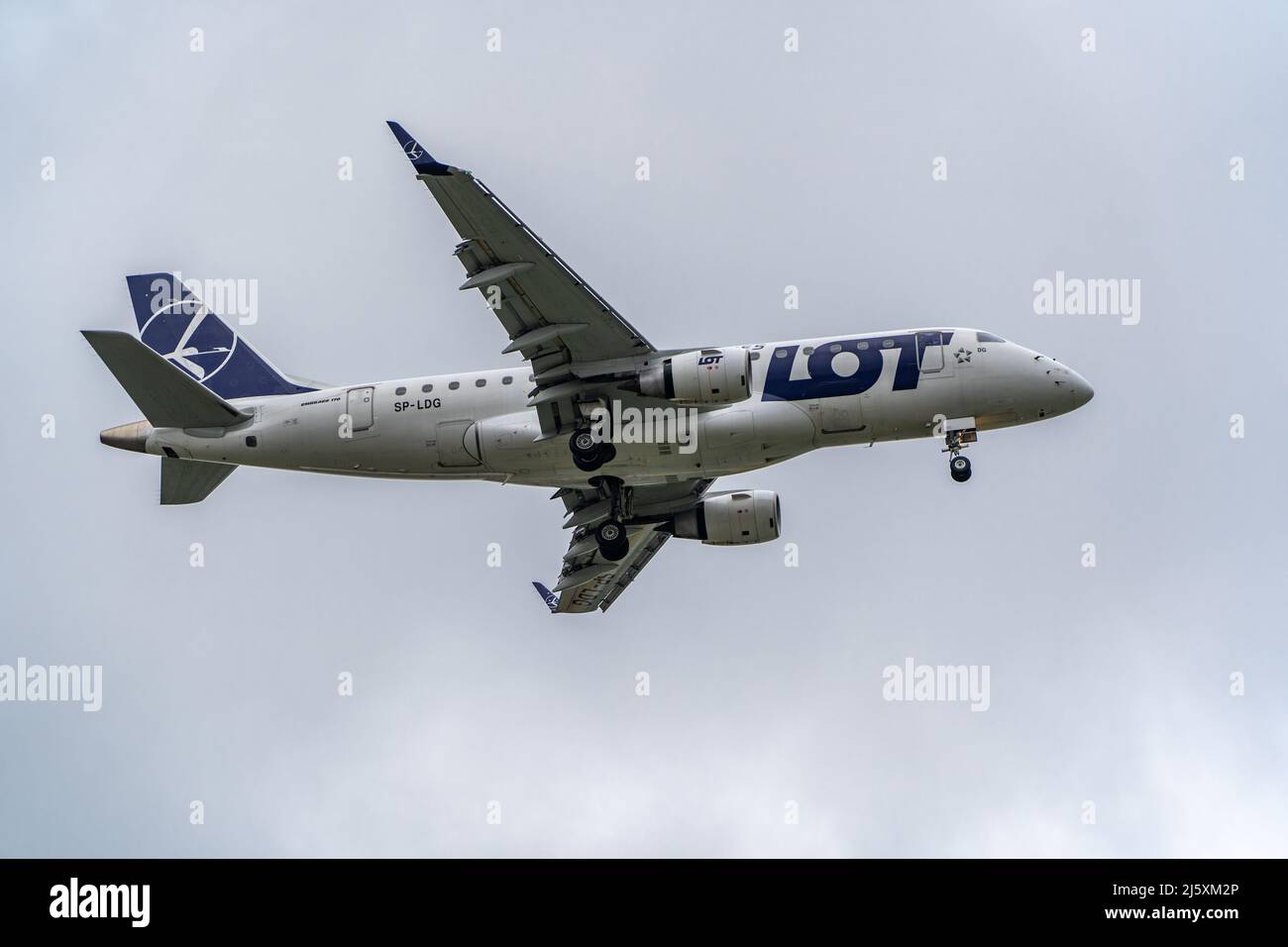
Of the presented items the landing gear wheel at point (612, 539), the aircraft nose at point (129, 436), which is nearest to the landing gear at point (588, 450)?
the landing gear wheel at point (612, 539)

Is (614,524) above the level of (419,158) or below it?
below

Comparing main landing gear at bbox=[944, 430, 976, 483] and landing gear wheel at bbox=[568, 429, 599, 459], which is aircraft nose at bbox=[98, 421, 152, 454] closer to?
landing gear wheel at bbox=[568, 429, 599, 459]

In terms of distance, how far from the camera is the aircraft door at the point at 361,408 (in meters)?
44.8

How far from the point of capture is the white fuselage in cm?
4238

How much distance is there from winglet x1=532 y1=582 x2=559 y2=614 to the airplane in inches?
233

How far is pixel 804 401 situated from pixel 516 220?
9.73 m

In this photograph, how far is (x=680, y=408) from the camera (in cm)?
4294

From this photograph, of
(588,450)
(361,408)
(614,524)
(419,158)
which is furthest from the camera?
(614,524)

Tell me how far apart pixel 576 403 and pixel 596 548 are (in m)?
8.21

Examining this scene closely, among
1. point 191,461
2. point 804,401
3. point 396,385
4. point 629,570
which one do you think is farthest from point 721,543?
point 191,461

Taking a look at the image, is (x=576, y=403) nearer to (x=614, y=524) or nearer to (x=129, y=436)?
(x=614, y=524)

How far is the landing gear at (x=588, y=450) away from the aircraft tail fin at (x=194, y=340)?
10263 mm

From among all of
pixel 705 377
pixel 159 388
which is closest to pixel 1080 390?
pixel 705 377

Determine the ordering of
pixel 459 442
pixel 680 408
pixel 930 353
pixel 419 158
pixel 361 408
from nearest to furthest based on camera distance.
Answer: pixel 419 158, pixel 930 353, pixel 680 408, pixel 459 442, pixel 361 408
